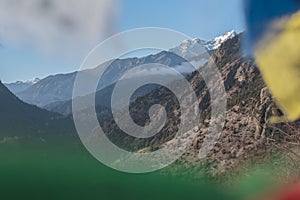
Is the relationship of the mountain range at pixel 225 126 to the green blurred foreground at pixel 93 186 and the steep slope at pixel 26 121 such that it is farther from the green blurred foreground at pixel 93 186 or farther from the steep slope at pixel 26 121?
the green blurred foreground at pixel 93 186

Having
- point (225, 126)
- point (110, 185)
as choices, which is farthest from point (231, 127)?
point (110, 185)

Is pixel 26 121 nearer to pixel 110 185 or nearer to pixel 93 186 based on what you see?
pixel 110 185

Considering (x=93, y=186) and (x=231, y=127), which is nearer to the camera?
(x=93, y=186)

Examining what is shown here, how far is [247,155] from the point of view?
31391 mm

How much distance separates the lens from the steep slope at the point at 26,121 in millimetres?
69312

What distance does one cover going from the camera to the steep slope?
69.3m

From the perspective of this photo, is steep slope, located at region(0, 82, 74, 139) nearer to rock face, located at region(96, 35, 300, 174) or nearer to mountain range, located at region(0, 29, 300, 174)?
mountain range, located at region(0, 29, 300, 174)

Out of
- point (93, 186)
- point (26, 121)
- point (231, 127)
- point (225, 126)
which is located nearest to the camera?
point (93, 186)

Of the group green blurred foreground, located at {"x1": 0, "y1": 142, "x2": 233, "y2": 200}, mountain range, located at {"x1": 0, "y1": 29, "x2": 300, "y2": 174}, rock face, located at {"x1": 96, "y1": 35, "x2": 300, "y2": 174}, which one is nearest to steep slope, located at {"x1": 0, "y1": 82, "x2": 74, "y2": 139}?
mountain range, located at {"x1": 0, "y1": 29, "x2": 300, "y2": 174}

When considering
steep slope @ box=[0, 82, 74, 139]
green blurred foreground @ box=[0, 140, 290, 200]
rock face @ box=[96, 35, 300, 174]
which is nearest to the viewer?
green blurred foreground @ box=[0, 140, 290, 200]

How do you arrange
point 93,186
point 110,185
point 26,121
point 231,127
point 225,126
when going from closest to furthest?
point 93,186 → point 110,185 → point 225,126 → point 231,127 → point 26,121

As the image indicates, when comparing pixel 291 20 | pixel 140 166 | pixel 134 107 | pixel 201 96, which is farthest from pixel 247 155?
pixel 291 20

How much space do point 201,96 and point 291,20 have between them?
44.3 meters

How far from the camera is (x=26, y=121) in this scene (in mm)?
75812
